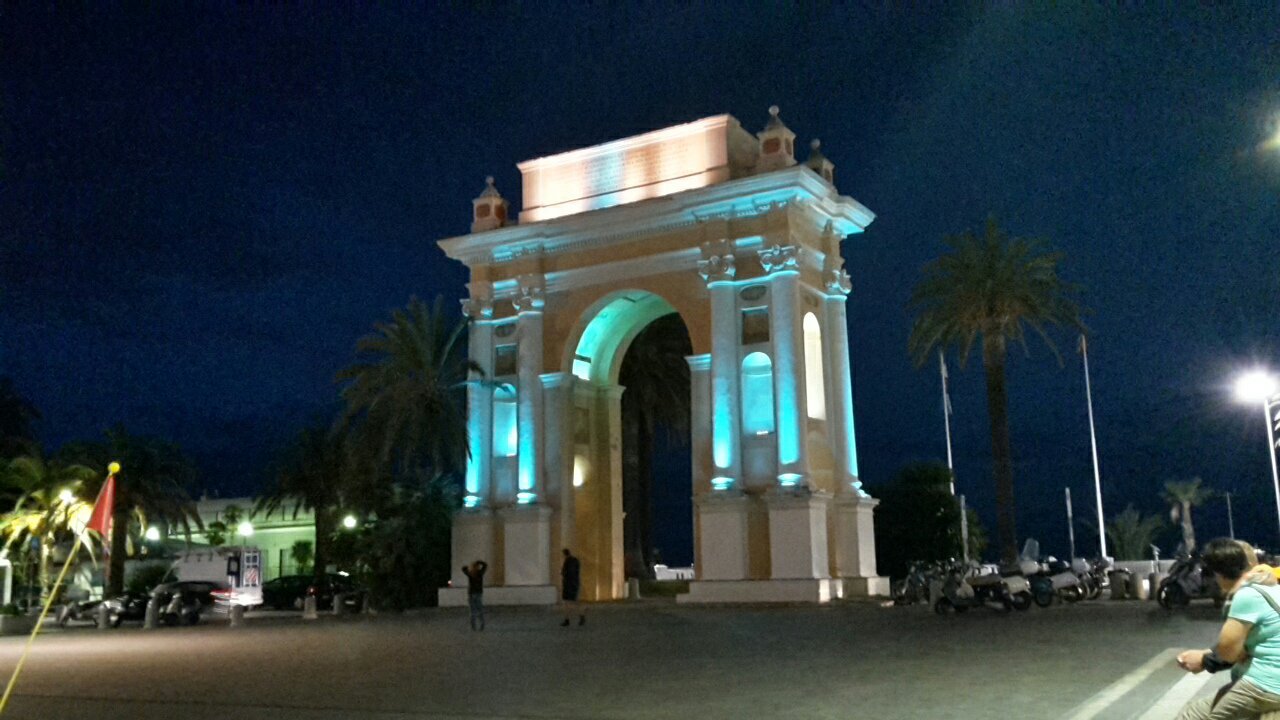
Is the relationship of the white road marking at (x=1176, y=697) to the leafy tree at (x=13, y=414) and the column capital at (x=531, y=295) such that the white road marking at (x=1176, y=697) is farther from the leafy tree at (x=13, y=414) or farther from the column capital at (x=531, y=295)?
the leafy tree at (x=13, y=414)

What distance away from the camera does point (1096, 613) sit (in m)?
20.5

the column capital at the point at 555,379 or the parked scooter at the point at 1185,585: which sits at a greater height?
the column capital at the point at 555,379

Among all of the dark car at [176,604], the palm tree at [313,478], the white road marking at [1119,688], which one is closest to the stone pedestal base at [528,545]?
the dark car at [176,604]

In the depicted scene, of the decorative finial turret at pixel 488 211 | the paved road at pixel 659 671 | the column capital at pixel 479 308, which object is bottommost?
the paved road at pixel 659 671

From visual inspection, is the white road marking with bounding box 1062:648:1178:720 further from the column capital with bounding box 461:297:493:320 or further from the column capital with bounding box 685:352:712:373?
the column capital with bounding box 461:297:493:320

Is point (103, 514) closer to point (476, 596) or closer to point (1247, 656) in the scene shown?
point (1247, 656)

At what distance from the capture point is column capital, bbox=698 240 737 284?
29234 millimetres

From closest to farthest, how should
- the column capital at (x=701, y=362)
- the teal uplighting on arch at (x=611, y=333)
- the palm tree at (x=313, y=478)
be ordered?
the column capital at (x=701, y=362)
the teal uplighting on arch at (x=611, y=333)
the palm tree at (x=313, y=478)

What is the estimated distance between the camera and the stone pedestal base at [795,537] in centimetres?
2698

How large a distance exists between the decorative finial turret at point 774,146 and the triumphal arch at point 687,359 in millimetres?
53

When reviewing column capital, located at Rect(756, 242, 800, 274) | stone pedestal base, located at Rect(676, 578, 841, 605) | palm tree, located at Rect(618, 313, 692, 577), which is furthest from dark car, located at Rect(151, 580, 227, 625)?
column capital, located at Rect(756, 242, 800, 274)

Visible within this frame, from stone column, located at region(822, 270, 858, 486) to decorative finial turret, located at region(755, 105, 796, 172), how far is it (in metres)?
3.74

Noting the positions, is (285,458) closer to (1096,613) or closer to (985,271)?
(985,271)

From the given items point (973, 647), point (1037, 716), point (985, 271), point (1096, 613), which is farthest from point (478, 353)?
point (1037, 716)
